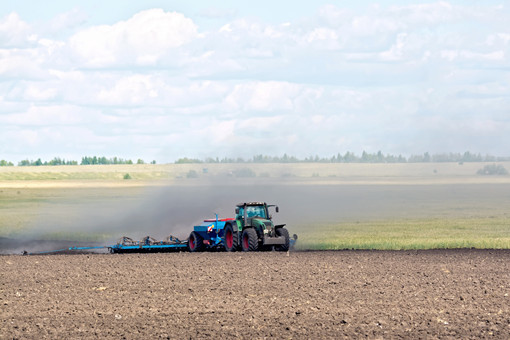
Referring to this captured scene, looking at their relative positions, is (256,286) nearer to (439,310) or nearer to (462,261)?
(439,310)

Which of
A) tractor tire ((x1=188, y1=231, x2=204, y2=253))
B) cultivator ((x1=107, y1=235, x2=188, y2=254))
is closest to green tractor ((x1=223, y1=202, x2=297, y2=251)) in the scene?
tractor tire ((x1=188, y1=231, x2=204, y2=253))

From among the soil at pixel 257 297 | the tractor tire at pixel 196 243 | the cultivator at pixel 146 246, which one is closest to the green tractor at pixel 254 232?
the tractor tire at pixel 196 243

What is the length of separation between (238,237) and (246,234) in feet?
1.66

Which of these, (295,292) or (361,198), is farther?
(361,198)

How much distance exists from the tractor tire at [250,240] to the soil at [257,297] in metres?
1.71

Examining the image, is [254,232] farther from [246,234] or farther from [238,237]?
[238,237]

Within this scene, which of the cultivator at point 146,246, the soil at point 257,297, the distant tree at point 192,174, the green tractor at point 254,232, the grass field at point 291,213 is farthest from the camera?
the distant tree at point 192,174

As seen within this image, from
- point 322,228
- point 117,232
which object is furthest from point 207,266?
point 322,228

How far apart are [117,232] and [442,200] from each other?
192ft

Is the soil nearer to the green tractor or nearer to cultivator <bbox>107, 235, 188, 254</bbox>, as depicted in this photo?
the green tractor

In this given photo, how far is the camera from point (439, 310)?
20.1 metres

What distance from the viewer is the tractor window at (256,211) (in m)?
35.8

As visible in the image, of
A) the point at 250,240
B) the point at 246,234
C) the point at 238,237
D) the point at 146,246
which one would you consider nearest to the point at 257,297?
the point at 250,240

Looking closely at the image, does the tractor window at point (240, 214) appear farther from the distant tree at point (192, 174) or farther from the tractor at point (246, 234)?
the distant tree at point (192, 174)
